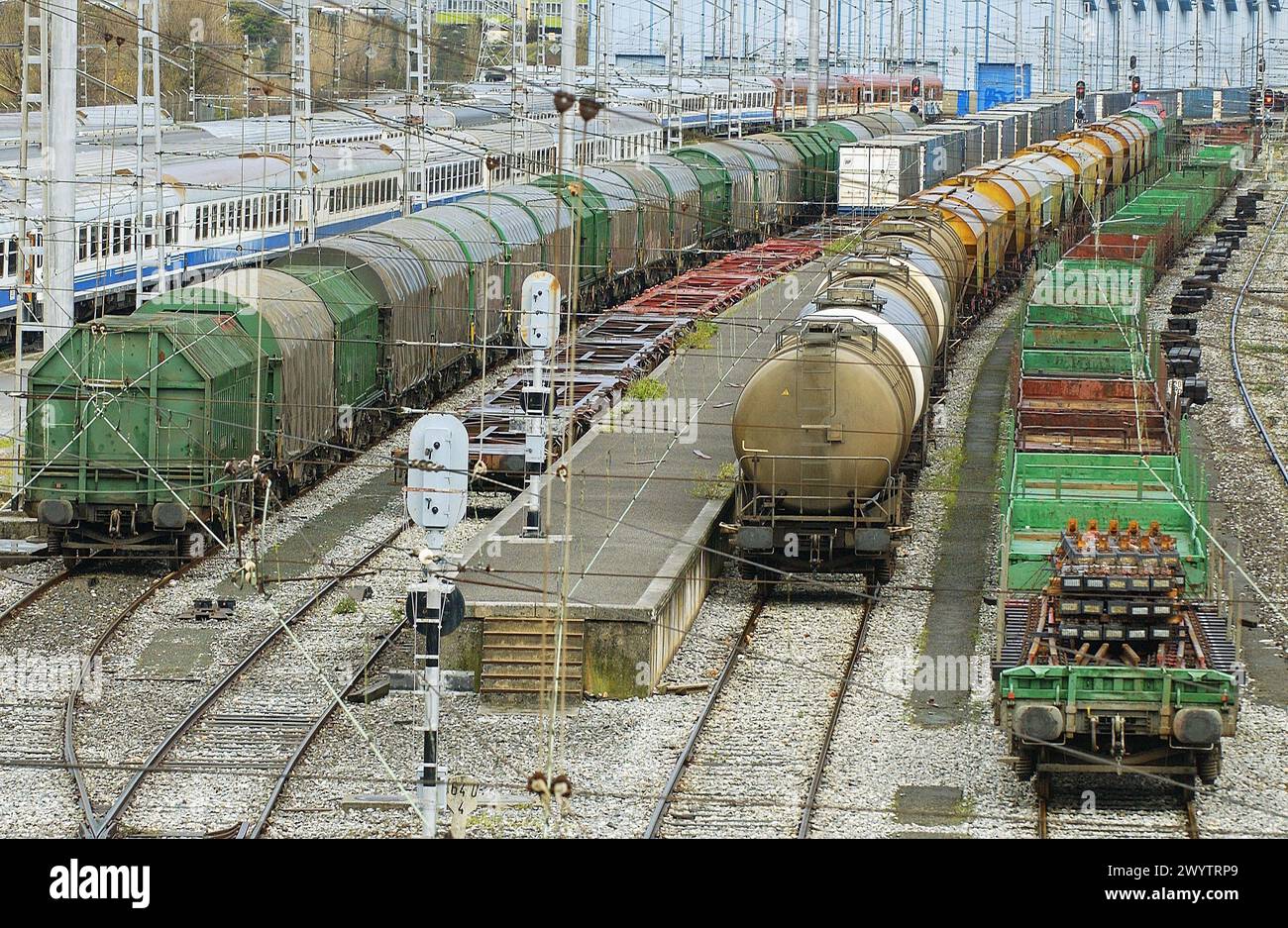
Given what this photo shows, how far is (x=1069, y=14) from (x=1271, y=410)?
86.1 metres

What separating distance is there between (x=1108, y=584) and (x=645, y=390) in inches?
558

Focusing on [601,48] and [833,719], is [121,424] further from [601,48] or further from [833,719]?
[601,48]

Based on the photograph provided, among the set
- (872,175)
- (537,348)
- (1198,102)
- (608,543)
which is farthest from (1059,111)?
(537,348)

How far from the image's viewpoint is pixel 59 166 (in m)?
26.3

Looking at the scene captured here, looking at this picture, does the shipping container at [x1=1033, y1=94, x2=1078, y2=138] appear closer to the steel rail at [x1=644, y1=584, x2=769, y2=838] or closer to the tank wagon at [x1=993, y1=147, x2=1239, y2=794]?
the tank wagon at [x1=993, y1=147, x2=1239, y2=794]

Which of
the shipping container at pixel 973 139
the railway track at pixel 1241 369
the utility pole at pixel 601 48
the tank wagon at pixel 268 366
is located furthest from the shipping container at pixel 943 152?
the tank wagon at pixel 268 366

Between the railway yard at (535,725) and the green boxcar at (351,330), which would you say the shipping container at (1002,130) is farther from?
the railway yard at (535,725)

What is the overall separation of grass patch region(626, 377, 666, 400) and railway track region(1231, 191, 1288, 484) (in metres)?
10.1

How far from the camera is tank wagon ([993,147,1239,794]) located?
53.4 ft

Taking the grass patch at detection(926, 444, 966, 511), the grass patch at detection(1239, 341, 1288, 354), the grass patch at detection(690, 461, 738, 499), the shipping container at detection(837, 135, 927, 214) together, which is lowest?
the grass patch at detection(926, 444, 966, 511)

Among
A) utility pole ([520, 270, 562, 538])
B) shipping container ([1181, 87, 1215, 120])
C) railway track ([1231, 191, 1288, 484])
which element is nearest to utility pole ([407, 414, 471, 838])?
utility pole ([520, 270, 562, 538])

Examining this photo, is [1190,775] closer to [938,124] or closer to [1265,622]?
[1265,622]

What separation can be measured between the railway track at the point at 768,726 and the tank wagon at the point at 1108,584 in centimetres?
198
